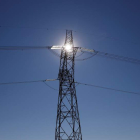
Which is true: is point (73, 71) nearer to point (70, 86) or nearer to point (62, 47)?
point (70, 86)

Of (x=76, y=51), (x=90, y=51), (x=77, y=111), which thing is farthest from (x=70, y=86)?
(x=90, y=51)

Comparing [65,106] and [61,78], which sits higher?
[61,78]

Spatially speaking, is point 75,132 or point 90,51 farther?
point 90,51

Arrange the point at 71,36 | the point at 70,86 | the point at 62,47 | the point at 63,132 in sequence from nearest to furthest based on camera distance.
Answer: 1. the point at 63,132
2. the point at 70,86
3. the point at 62,47
4. the point at 71,36

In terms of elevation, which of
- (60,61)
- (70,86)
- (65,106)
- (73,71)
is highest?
(60,61)

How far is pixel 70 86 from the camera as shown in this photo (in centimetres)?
2811

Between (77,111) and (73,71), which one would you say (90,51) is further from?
(77,111)

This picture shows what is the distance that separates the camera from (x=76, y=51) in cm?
3081

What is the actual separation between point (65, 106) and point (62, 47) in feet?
37.2

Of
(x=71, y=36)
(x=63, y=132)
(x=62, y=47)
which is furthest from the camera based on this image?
(x=71, y=36)

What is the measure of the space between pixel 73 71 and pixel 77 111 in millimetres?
7336

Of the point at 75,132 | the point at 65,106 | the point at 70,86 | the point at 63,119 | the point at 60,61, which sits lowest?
the point at 75,132

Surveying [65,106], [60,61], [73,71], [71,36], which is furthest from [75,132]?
[71,36]

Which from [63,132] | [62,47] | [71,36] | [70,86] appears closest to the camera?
[63,132]
